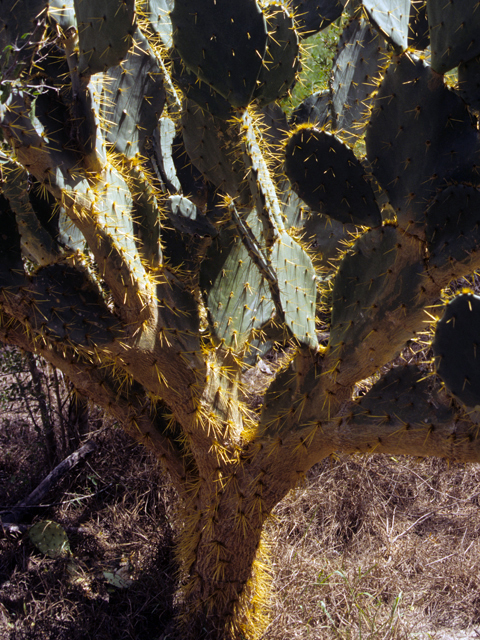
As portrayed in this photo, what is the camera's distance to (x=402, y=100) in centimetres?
137

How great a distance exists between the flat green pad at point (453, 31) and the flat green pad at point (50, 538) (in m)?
2.48

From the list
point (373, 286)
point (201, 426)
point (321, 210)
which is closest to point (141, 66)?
point (321, 210)

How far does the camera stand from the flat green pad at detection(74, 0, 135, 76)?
1.41m

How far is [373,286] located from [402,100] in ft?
1.70

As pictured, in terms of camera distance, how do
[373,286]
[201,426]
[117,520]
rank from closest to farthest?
[373,286] → [201,426] → [117,520]

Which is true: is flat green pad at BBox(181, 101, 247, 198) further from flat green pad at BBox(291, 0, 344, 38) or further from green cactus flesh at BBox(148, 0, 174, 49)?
flat green pad at BBox(291, 0, 344, 38)

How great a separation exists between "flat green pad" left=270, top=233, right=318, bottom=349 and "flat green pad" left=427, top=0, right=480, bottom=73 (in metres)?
0.63

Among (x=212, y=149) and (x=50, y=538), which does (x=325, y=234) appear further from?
(x=50, y=538)

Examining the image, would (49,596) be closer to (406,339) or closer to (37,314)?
(37,314)

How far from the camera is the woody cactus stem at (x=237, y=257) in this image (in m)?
1.34

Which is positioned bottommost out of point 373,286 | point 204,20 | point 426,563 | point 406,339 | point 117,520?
point 426,563

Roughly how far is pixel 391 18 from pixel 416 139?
37 centimetres

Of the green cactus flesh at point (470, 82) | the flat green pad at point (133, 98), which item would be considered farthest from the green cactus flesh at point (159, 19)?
the green cactus flesh at point (470, 82)

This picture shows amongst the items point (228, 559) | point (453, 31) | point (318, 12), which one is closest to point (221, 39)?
point (453, 31)
